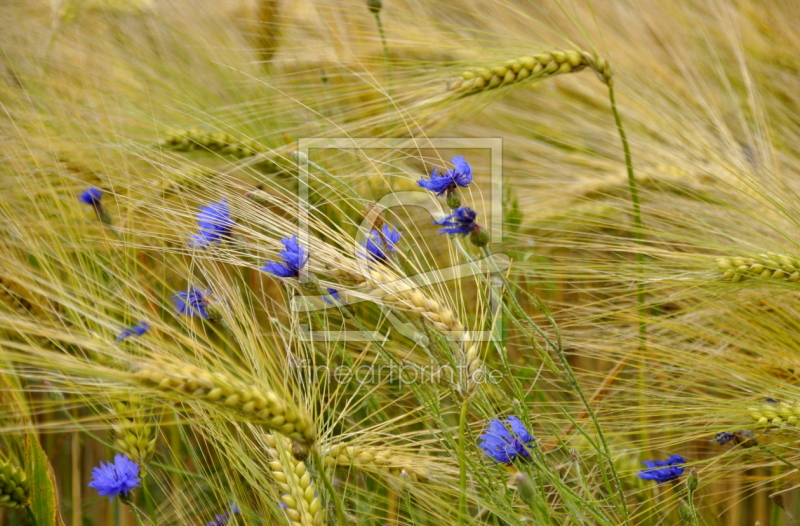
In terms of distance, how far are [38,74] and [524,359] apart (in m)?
1.17

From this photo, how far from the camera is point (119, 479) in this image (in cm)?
88

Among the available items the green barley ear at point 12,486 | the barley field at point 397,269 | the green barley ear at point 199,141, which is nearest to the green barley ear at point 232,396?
the barley field at point 397,269

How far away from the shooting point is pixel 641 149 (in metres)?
1.37

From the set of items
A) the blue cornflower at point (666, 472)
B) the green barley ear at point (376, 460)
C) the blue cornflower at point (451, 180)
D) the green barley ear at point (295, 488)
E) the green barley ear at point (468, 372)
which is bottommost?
the green barley ear at point (376, 460)

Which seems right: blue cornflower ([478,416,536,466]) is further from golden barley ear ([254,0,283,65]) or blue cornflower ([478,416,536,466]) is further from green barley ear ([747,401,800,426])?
golden barley ear ([254,0,283,65])

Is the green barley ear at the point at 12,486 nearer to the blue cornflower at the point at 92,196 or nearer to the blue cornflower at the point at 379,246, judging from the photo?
the blue cornflower at the point at 92,196

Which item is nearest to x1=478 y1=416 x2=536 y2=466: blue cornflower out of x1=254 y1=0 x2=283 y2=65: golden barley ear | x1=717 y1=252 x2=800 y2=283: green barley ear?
x1=717 y1=252 x2=800 y2=283: green barley ear

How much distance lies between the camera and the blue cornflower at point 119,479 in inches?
34.1

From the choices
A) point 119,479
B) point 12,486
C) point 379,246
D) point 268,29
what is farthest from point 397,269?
point 268,29

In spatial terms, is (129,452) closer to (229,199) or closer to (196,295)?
(196,295)

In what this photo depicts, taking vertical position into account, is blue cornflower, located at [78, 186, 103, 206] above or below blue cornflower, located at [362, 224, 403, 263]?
below

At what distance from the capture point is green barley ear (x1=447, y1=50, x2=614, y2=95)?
1254 millimetres

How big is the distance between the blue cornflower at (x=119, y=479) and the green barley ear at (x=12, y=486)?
0.38 feet

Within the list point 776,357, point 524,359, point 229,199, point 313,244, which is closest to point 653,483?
point 776,357
